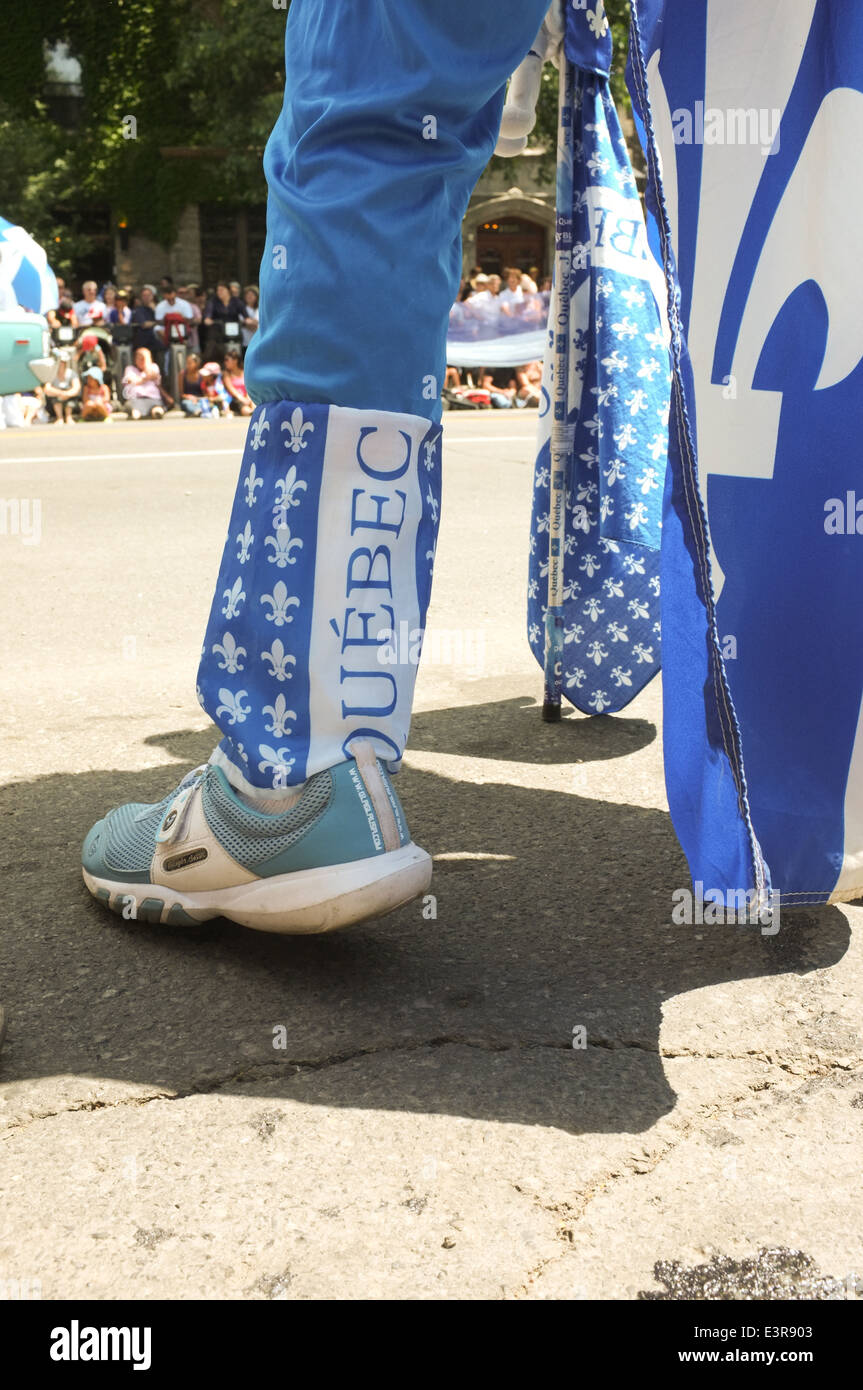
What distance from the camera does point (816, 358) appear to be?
1613 millimetres

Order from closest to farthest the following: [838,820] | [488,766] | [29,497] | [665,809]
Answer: [838,820] < [665,809] < [488,766] < [29,497]

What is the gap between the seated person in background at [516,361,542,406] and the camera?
16.5 m

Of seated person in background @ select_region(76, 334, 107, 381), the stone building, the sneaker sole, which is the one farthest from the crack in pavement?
the stone building

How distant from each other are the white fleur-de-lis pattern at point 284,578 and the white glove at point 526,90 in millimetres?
1123

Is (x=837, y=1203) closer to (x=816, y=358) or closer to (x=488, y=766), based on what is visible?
(x=816, y=358)

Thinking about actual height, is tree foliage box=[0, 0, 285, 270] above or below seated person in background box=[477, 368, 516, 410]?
above

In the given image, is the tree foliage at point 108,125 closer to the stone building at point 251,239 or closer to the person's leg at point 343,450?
the stone building at point 251,239

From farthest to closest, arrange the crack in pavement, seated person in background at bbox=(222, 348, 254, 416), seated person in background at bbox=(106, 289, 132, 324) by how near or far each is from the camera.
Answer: seated person in background at bbox=(106, 289, 132, 324) < seated person in background at bbox=(222, 348, 254, 416) < the crack in pavement

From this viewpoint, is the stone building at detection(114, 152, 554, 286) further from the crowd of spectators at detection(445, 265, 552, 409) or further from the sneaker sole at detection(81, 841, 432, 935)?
the sneaker sole at detection(81, 841, 432, 935)

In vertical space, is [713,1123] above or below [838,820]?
below

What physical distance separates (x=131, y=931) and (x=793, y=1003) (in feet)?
2.76

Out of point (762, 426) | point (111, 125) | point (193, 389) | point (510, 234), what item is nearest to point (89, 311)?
point (193, 389)
